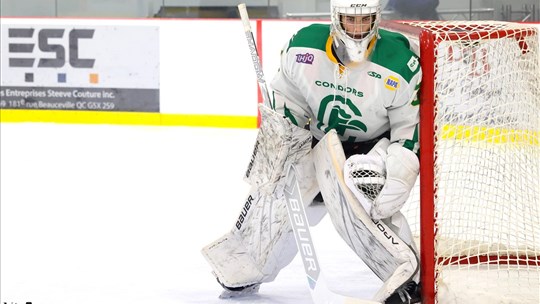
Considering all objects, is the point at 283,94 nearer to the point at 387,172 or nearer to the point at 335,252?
the point at 387,172

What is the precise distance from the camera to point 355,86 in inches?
109

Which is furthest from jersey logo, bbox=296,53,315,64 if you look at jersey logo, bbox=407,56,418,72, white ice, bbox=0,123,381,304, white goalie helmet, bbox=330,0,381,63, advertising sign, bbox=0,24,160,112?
advertising sign, bbox=0,24,160,112

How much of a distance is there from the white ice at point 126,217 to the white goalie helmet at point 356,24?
0.76 metres

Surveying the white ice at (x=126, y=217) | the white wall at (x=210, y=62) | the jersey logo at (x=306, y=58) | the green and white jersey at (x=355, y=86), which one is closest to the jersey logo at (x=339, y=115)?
the green and white jersey at (x=355, y=86)

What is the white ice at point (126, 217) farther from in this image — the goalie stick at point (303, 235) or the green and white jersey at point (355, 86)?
the green and white jersey at point (355, 86)

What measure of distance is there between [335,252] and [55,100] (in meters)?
4.00

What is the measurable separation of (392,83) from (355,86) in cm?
10

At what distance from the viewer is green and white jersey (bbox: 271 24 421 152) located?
2.72m

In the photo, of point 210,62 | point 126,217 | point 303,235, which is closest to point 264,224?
point 303,235

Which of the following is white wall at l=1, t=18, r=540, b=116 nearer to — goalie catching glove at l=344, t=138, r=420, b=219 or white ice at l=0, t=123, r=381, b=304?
white ice at l=0, t=123, r=381, b=304

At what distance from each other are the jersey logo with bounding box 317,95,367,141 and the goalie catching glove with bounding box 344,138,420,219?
0.15 meters

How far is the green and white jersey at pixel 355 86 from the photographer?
2717 millimetres

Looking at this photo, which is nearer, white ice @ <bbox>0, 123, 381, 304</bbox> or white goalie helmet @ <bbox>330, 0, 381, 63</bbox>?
white goalie helmet @ <bbox>330, 0, 381, 63</bbox>

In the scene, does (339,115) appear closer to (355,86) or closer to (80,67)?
(355,86)
